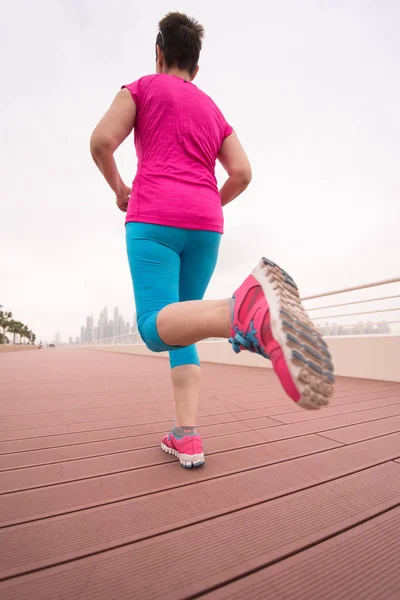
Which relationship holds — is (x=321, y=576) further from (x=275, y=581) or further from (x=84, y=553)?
(x=84, y=553)

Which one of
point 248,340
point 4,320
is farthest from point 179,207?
point 4,320

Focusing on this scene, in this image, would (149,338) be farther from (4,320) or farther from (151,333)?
(4,320)

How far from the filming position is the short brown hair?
39.1 inches

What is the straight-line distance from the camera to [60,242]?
912 inches

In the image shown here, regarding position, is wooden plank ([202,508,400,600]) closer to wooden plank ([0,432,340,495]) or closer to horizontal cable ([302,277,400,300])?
wooden plank ([0,432,340,495])

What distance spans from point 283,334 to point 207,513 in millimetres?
428

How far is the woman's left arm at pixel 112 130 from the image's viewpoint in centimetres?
86

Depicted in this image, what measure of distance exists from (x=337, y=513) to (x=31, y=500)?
68 cm

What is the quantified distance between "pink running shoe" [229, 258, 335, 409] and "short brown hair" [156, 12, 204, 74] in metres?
0.88

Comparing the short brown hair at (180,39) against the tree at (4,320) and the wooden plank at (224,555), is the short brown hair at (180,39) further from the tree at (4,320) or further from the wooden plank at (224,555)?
the tree at (4,320)

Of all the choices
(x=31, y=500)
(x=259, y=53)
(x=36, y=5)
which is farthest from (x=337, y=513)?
(x=259, y=53)

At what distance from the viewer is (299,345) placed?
49 cm

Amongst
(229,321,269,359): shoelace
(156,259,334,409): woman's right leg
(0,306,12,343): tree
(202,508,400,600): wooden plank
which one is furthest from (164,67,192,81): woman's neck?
(0,306,12,343): tree

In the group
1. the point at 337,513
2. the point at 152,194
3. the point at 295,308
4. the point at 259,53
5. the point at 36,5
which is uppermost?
the point at 259,53
